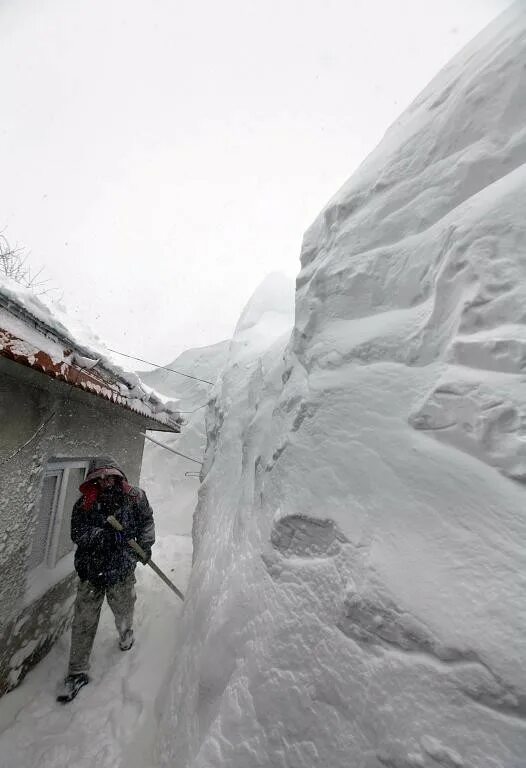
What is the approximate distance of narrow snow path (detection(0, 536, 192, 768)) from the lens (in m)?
1.97

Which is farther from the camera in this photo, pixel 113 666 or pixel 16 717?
pixel 113 666

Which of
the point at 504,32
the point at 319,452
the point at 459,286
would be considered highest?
the point at 504,32

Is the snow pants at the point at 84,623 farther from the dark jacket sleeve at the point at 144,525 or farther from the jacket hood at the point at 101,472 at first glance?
the jacket hood at the point at 101,472

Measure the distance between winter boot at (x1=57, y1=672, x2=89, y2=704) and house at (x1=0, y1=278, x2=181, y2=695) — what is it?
0.33m

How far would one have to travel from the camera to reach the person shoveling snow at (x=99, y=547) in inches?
100.0

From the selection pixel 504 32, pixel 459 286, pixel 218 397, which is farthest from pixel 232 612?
pixel 218 397

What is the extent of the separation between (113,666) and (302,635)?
2.27 metres

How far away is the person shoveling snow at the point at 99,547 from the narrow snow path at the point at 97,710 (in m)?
0.17

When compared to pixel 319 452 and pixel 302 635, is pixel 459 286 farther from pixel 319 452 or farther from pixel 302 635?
pixel 302 635

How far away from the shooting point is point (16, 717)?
219 centimetres

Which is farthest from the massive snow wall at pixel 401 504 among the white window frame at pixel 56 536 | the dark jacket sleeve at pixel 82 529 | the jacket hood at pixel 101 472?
the white window frame at pixel 56 536

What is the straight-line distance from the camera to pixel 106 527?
2.61 meters

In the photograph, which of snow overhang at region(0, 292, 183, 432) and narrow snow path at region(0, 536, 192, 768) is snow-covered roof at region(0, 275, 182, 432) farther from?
narrow snow path at region(0, 536, 192, 768)

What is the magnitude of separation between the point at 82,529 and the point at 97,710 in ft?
3.80
